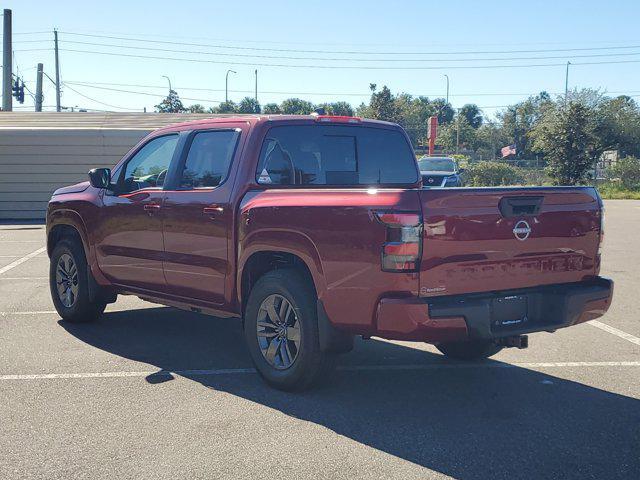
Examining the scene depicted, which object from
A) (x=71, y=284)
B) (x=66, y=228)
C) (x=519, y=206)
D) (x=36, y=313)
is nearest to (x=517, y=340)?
(x=519, y=206)

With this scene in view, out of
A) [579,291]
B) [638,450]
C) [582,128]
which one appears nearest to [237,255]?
[579,291]

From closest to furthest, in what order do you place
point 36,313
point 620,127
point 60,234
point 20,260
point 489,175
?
point 60,234, point 36,313, point 20,260, point 489,175, point 620,127

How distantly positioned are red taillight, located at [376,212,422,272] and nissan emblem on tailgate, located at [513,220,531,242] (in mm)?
729

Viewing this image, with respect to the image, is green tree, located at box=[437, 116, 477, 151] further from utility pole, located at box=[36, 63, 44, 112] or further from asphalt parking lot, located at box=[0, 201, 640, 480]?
asphalt parking lot, located at box=[0, 201, 640, 480]

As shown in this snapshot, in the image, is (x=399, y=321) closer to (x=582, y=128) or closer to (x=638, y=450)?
(x=638, y=450)

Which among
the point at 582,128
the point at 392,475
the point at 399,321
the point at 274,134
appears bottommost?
the point at 392,475

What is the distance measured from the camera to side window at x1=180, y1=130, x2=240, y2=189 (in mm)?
5836

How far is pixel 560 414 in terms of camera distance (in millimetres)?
4750

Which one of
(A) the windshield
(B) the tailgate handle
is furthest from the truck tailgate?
(A) the windshield

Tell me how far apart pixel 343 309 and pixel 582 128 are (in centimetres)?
3670

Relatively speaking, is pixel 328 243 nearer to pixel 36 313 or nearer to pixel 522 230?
pixel 522 230

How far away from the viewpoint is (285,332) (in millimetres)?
5238

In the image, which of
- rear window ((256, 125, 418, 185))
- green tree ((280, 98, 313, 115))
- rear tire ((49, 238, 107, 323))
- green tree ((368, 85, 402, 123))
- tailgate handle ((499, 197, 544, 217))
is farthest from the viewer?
green tree ((280, 98, 313, 115))

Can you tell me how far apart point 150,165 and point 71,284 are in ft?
5.64
